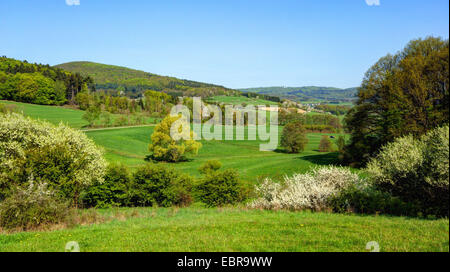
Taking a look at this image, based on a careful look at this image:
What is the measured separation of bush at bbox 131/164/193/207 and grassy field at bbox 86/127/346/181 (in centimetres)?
1951

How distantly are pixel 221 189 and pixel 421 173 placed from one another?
14185 millimetres

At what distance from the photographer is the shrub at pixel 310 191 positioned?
13750 mm

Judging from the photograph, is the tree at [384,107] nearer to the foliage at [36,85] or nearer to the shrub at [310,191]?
the shrub at [310,191]

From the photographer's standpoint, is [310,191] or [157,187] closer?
[310,191]

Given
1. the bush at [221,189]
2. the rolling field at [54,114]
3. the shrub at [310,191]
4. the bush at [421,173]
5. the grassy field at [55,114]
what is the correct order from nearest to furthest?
the bush at [421,173]
the shrub at [310,191]
the bush at [221,189]
the grassy field at [55,114]
the rolling field at [54,114]

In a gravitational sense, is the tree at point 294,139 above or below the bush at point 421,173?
below

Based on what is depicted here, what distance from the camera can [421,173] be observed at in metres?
9.71

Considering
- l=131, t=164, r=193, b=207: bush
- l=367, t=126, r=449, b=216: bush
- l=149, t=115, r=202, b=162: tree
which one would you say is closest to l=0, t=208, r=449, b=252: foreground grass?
l=367, t=126, r=449, b=216: bush

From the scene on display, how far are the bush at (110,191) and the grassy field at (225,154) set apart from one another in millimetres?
21255

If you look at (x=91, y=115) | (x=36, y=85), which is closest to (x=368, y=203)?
(x=91, y=115)

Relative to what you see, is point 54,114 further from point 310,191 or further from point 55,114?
point 310,191

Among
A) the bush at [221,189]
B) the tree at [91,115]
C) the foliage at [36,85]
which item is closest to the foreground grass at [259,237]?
the bush at [221,189]
